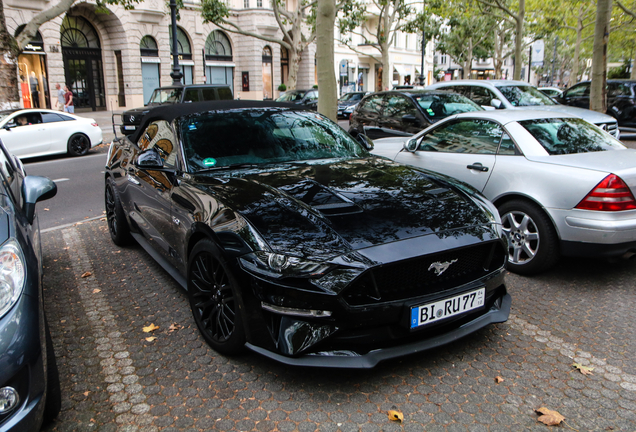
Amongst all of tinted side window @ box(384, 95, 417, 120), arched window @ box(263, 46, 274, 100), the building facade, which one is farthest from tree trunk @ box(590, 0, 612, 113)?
arched window @ box(263, 46, 274, 100)

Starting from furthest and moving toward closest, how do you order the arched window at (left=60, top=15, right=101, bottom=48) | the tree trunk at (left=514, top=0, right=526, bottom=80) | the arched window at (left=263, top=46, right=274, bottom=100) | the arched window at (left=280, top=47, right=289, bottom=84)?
1. the arched window at (left=280, top=47, right=289, bottom=84)
2. the arched window at (left=263, top=46, right=274, bottom=100)
3. the arched window at (left=60, top=15, right=101, bottom=48)
4. the tree trunk at (left=514, top=0, right=526, bottom=80)

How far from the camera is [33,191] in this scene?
363cm

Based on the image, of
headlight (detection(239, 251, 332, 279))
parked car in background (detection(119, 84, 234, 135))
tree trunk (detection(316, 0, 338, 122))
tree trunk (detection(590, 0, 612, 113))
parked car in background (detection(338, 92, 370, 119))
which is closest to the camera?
headlight (detection(239, 251, 332, 279))

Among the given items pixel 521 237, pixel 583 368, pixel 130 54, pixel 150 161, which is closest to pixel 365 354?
pixel 583 368

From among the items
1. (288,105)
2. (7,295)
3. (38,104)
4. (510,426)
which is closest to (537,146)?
(288,105)

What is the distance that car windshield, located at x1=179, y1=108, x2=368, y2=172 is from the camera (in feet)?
13.5

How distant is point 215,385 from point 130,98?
101 feet

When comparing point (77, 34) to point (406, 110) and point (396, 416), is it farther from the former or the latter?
point (396, 416)

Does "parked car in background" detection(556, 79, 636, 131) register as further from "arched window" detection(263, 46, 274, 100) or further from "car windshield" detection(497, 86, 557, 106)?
"arched window" detection(263, 46, 274, 100)

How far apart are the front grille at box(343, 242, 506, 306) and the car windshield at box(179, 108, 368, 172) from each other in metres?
1.70

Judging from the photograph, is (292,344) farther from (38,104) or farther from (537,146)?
(38,104)

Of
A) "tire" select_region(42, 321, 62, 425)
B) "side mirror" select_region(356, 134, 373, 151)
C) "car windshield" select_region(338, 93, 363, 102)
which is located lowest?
"tire" select_region(42, 321, 62, 425)

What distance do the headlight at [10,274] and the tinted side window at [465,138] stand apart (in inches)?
175

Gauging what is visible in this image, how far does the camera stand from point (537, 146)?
5066 mm
